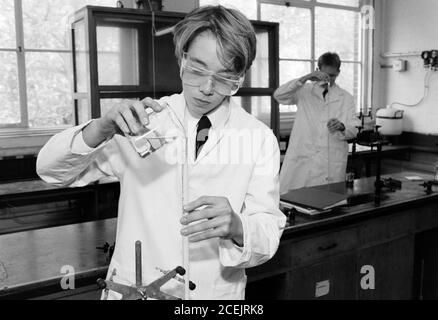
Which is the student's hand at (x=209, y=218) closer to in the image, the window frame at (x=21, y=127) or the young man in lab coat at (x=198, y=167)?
the young man in lab coat at (x=198, y=167)

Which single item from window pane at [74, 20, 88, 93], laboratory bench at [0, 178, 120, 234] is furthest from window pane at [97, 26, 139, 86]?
laboratory bench at [0, 178, 120, 234]

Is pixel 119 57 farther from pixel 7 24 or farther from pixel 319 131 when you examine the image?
pixel 319 131

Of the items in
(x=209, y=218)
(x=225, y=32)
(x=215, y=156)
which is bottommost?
(x=209, y=218)

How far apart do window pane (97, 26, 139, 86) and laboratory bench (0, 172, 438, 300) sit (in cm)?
230

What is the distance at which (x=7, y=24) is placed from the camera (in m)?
4.20

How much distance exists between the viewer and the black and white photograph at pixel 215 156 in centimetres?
118

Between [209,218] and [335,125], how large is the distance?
3003 mm

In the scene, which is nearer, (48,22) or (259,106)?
(48,22)

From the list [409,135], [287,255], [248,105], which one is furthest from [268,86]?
[287,255]

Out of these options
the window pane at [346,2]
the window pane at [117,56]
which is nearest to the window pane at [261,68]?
the window pane at [117,56]

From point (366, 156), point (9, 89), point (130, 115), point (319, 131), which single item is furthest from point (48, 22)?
point (130, 115)

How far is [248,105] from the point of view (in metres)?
5.18

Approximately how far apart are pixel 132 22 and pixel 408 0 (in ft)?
12.6

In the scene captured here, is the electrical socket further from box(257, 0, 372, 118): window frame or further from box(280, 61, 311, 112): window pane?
box(280, 61, 311, 112): window pane
